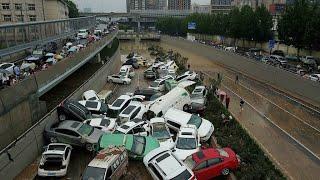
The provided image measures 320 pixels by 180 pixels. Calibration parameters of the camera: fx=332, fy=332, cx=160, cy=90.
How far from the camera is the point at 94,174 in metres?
14.4

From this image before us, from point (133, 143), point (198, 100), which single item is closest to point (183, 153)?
point (133, 143)

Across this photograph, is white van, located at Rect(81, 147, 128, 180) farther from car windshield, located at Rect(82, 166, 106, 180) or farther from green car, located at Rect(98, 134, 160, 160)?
green car, located at Rect(98, 134, 160, 160)

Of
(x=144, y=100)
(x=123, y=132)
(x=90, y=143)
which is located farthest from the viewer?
(x=144, y=100)

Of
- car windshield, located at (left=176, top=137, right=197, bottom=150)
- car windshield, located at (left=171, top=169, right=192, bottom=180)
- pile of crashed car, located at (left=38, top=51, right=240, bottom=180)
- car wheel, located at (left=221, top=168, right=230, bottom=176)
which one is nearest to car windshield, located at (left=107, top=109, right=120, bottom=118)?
pile of crashed car, located at (left=38, top=51, right=240, bottom=180)

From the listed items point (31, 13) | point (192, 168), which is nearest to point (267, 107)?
point (192, 168)

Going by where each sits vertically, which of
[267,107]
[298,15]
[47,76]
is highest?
[298,15]

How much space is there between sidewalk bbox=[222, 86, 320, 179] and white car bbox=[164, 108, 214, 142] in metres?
3.37

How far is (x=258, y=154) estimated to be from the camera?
1780 centimetres

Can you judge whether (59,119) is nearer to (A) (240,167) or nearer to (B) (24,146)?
(B) (24,146)

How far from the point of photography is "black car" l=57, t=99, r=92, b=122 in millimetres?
21688

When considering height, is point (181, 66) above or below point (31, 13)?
below

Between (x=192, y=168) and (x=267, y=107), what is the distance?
53.6ft

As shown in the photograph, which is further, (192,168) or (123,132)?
(123,132)

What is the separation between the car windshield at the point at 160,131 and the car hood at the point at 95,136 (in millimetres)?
3104
